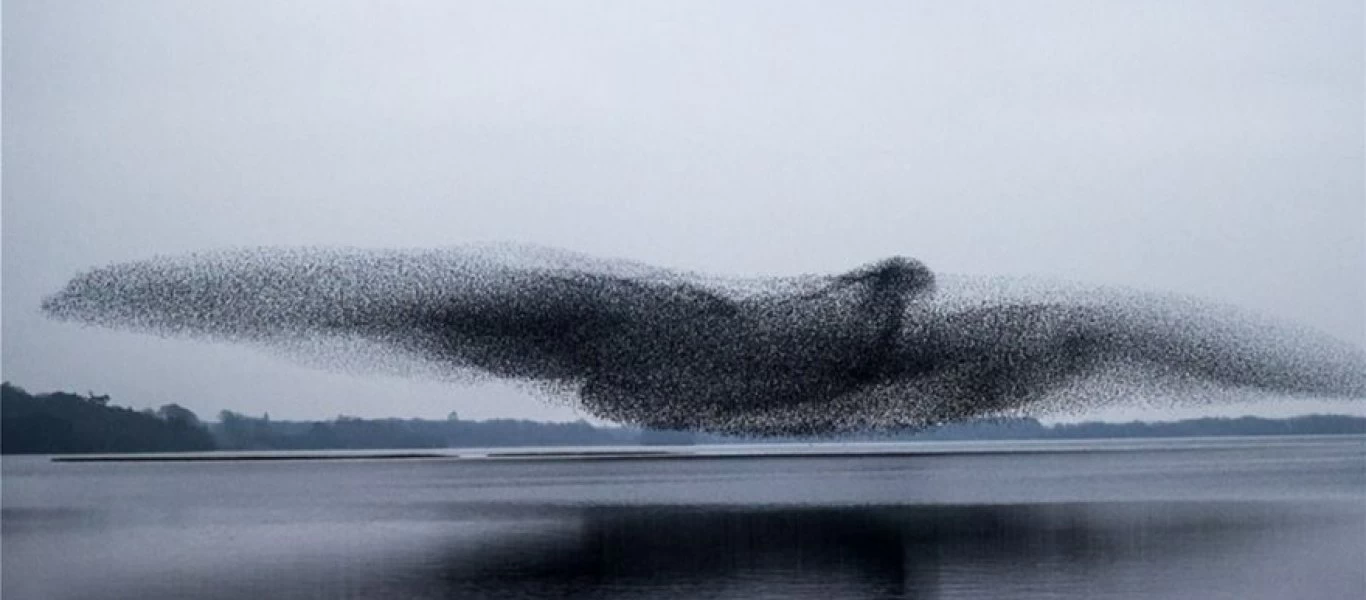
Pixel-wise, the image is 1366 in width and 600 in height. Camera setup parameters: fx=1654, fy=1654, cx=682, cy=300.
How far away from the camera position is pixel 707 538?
53.9 ft

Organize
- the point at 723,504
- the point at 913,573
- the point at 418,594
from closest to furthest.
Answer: the point at 418,594 < the point at 913,573 < the point at 723,504

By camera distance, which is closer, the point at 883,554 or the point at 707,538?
the point at 883,554

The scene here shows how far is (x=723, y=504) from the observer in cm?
2236

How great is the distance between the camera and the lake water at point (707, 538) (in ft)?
41.3

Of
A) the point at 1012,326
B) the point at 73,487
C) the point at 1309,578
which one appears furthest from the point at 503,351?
the point at 1309,578

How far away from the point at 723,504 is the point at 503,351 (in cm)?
552

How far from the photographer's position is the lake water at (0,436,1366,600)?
41.3 ft

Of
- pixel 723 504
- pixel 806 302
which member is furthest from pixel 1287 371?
pixel 723 504

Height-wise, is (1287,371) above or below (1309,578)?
above

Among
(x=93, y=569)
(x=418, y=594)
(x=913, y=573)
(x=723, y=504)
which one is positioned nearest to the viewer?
(x=418, y=594)

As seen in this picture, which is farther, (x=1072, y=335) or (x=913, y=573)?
(x=1072, y=335)

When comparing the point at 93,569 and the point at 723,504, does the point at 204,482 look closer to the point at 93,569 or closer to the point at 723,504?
the point at 723,504

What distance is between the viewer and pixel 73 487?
3064 centimetres

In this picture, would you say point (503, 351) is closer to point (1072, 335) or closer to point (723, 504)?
point (723, 504)
